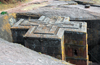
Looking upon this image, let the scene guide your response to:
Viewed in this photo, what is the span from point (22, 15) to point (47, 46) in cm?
308

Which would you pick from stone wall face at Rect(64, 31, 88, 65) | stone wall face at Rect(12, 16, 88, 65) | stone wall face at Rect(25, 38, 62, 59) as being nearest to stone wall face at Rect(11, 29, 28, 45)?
stone wall face at Rect(12, 16, 88, 65)

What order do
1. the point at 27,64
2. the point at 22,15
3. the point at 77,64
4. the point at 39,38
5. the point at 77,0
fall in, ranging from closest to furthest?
the point at 27,64
the point at 39,38
the point at 77,64
the point at 22,15
the point at 77,0

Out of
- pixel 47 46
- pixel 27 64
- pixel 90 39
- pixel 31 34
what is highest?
pixel 27 64

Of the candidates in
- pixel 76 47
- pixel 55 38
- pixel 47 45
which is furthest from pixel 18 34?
pixel 76 47

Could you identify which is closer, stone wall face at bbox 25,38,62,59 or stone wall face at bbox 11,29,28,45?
stone wall face at bbox 25,38,62,59

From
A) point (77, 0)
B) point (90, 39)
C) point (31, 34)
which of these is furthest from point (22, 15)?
point (77, 0)

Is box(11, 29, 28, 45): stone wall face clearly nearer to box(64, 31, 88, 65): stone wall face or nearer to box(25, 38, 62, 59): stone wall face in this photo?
box(25, 38, 62, 59): stone wall face

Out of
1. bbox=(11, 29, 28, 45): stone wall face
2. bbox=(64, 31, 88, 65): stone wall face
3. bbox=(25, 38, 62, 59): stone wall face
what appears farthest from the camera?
bbox=(11, 29, 28, 45): stone wall face

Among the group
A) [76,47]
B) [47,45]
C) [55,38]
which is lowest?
[76,47]

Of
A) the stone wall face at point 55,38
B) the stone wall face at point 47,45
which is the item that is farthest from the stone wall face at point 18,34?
the stone wall face at point 47,45

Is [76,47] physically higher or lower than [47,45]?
lower

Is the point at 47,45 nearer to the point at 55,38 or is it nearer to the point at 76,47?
the point at 55,38

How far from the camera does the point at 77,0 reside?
962 cm

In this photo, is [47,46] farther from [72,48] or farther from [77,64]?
[77,64]
